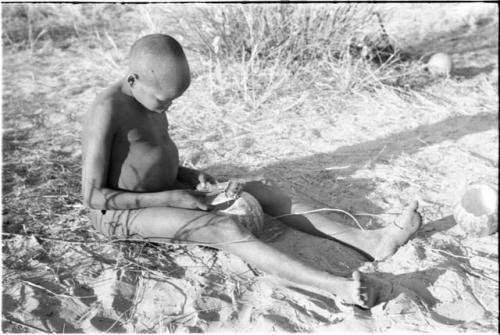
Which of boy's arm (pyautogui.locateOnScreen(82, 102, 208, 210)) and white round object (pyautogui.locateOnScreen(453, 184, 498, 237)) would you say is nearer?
boy's arm (pyautogui.locateOnScreen(82, 102, 208, 210))

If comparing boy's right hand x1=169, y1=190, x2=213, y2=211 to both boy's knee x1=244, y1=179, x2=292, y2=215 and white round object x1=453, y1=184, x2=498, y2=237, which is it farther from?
white round object x1=453, y1=184, x2=498, y2=237

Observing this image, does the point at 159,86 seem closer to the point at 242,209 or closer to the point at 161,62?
the point at 161,62

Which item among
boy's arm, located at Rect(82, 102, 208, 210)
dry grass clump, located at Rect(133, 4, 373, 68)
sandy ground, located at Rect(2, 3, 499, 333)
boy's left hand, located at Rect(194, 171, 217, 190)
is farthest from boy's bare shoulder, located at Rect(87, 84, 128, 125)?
dry grass clump, located at Rect(133, 4, 373, 68)

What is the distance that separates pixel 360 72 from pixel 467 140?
1057mm

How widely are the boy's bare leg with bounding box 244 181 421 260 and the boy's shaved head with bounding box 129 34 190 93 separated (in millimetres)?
677

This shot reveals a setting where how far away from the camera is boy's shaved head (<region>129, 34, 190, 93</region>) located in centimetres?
238

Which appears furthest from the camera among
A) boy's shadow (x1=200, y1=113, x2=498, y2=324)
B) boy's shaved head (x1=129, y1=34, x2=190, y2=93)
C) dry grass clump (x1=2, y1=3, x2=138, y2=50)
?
dry grass clump (x1=2, y1=3, x2=138, y2=50)

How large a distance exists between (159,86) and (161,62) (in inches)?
4.0

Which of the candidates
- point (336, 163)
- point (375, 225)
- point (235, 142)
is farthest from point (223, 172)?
point (375, 225)

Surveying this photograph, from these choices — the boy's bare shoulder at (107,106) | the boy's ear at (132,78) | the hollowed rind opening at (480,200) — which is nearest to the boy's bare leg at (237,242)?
the boy's bare shoulder at (107,106)

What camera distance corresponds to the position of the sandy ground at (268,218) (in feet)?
7.63

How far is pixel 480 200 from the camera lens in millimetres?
2854

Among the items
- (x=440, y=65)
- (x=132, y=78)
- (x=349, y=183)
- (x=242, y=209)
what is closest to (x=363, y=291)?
(x=242, y=209)

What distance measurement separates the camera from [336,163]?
3.51m
